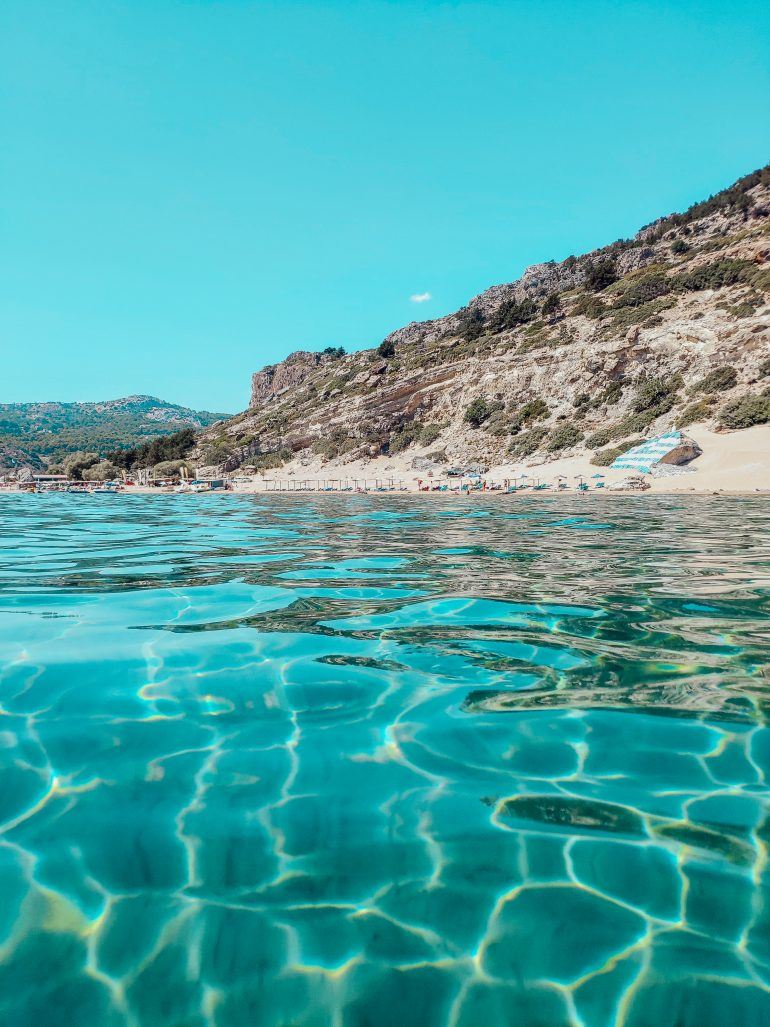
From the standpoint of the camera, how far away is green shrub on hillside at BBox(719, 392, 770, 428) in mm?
28906

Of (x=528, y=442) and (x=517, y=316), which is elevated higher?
(x=517, y=316)

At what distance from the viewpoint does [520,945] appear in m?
1.73

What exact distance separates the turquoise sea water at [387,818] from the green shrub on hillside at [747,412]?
28929 mm

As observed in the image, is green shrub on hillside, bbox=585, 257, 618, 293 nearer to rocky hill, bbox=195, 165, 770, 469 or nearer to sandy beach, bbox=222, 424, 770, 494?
rocky hill, bbox=195, 165, 770, 469

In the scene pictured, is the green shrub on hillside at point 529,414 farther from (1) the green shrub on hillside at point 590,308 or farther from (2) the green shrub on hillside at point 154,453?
(2) the green shrub on hillside at point 154,453

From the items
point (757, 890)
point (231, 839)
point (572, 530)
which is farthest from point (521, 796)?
point (572, 530)

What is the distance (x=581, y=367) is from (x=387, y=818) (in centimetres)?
4340

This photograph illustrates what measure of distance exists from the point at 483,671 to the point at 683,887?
184 centimetres

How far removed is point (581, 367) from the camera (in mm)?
41406

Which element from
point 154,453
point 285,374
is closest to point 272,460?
point 154,453

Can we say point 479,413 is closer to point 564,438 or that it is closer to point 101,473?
point 564,438

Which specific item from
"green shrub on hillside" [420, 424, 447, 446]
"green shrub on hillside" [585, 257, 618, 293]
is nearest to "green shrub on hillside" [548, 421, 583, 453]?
"green shrub on hillside" [420, 424, 447, 446]

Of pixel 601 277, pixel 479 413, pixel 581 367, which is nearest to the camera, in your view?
pixel 581 367

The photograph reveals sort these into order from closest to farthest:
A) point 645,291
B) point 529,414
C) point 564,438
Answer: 1. point 564,438
2. point 529,414
3. point 645,291
